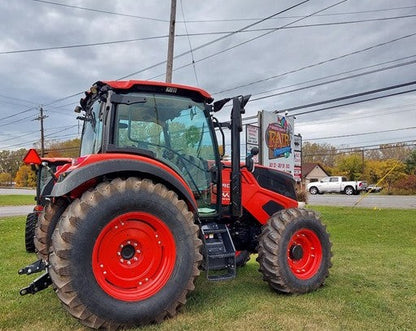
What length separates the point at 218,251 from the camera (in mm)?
4219

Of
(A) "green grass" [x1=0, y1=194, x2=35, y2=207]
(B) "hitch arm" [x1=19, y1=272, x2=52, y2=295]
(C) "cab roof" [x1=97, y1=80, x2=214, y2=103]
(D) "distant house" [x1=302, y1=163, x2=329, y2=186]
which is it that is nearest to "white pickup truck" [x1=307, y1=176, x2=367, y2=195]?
(A) "green grass" [x1=0, y1=194, x2=35, y2=207]

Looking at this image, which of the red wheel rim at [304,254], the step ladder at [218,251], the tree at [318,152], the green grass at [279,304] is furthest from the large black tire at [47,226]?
the tree at [318,152]

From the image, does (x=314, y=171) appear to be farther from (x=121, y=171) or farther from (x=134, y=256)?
(x=121, y=171)

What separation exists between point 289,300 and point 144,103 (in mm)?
2704

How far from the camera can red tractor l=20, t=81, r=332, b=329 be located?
129 inches

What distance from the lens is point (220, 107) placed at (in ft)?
15.1

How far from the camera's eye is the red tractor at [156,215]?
3.28m

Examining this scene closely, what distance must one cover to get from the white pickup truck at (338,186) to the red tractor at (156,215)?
33423 mm

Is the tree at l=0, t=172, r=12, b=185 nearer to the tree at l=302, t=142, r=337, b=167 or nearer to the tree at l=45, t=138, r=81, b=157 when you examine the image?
the tree at l=45, t=138, r=81, b=157

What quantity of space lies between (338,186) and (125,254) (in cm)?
3691

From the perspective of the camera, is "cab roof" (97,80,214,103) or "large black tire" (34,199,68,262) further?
"large black tire" (34,199,68,262)

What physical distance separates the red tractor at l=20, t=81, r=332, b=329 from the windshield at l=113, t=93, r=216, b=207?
0.01 meters

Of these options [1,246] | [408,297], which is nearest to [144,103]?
[408,297]

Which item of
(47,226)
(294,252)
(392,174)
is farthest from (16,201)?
(392,174)
